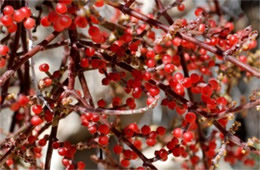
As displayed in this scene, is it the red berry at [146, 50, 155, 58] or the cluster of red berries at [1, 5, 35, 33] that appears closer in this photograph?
the cluster of red berries at [1, 5, 35, 33]

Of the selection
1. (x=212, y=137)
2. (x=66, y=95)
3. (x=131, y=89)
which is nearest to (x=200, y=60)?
(x=212, y=137)

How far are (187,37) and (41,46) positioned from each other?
0.67 feet

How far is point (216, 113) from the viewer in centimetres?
58

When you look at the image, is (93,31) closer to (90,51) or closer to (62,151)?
(90,51)

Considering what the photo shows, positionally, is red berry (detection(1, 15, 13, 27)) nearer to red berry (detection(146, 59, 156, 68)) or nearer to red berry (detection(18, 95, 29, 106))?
red berry (detection(18, 95, 29, 106))

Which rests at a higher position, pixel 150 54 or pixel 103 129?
pixel 150 54

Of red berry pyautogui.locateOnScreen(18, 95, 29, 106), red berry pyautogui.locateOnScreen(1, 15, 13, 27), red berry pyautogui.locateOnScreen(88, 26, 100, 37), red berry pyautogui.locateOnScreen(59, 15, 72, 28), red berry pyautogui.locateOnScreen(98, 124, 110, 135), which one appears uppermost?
red berry pyautogui.locateOnScreen(1, 15, 13, 27)

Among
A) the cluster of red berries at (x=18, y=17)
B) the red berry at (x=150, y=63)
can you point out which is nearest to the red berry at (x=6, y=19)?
the cluster of red berries at (x=18, y=17)

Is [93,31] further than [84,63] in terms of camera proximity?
No

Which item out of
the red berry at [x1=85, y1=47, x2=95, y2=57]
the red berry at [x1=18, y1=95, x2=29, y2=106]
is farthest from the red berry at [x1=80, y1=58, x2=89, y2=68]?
the red berry at [x1=18, y1=95, x2=29, y2=106]

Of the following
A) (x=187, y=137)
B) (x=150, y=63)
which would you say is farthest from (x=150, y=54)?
(x=187, y=137)

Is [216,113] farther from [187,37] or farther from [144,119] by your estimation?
[144,119]

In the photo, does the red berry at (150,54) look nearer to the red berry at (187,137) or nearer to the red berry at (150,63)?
the red berry at (150,63)

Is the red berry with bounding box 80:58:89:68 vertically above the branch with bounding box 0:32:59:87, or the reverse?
the red berry with bounding box 80:58:89:68
